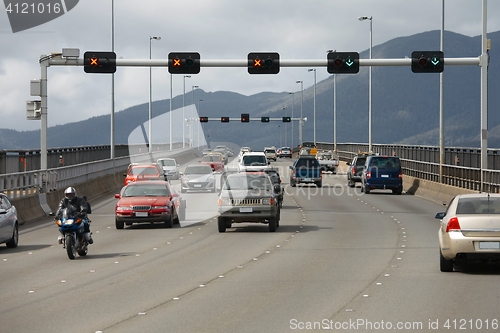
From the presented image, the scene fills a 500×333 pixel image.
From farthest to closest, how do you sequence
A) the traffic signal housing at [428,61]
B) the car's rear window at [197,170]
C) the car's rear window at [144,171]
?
the car's rear window at [197,170]
the car's rear window at [144,171]
the traffic signal housing at [428,61]

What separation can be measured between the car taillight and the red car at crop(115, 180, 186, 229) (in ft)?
43.4

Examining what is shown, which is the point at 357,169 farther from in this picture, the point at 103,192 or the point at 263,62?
the point at 263,62

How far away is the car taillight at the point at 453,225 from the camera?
16.0 meters

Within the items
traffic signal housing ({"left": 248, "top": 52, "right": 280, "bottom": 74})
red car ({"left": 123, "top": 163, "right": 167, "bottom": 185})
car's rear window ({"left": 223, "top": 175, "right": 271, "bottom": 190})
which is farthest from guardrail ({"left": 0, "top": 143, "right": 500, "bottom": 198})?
traffic signal housing ({"left": 248, "top": 52, "right": 280, "bottom": 74})

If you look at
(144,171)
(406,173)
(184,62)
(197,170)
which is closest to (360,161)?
(406,173)

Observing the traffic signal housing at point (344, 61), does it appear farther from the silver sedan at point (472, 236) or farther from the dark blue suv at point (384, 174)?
the silver sedan at point (472, 236)

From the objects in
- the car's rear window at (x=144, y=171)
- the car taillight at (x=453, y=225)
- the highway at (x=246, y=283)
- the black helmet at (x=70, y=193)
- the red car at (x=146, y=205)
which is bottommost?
the highway at (x=246, y=283)

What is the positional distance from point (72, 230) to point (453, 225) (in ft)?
27.0

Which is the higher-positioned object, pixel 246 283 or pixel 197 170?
pixel 197 170

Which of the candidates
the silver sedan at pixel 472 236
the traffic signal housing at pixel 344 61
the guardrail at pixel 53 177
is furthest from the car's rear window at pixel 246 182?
the traffic signal housing at pixel 344 61

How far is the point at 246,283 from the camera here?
50.0ft

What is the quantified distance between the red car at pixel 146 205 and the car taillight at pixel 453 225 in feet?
43.4

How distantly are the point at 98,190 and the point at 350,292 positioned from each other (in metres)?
33.7

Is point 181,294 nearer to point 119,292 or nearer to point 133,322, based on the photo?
point 119,292
